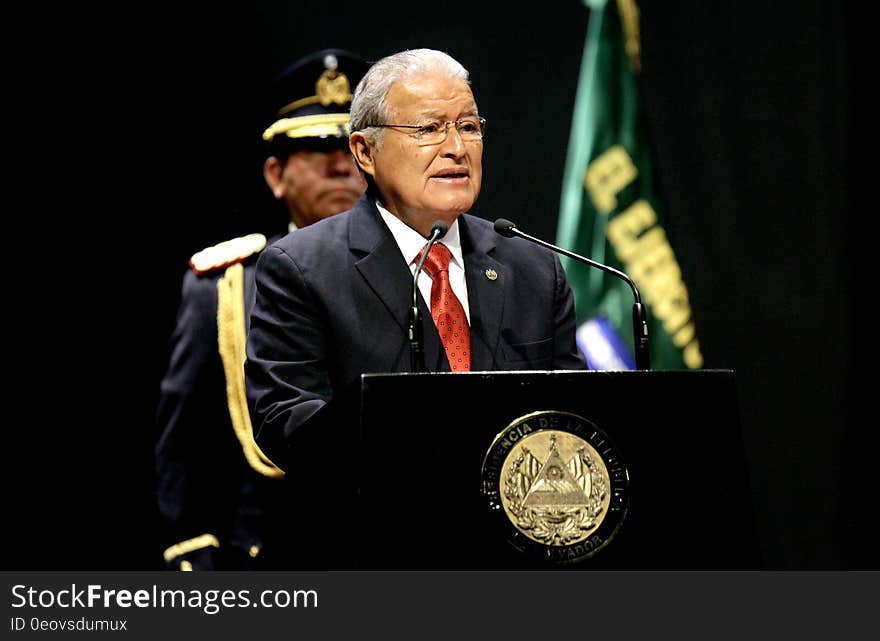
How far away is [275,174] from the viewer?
3234 mm

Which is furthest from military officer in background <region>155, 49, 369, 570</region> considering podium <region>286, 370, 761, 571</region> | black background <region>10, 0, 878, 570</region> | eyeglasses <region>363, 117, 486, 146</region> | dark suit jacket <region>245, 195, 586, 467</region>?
podium <region>286, 370, 761, 571</region>

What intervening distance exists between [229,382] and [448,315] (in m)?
1.05

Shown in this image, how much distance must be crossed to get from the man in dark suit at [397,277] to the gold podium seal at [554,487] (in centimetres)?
43

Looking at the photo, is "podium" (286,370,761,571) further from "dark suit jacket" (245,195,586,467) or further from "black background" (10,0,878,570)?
"black background" (10,0,878,570)

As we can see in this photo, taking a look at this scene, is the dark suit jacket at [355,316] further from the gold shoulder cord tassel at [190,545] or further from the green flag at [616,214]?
the green flag at [616,214]

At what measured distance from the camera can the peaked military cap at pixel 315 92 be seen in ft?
10.7

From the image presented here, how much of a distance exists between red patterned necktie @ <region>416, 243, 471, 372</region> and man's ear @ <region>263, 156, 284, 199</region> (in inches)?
45.4

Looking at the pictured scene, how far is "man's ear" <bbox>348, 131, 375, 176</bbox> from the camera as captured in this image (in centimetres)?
224

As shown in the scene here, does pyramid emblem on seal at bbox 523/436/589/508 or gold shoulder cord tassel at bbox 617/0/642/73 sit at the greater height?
gold shoulder cord tassel at bbox 617/0/642/73

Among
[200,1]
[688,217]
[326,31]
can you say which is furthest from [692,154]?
[200,1]

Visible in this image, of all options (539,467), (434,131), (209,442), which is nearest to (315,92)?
(209,442)

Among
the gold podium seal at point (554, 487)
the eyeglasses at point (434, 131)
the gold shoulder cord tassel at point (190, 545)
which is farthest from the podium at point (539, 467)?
the gold shoulder cord tassel at point (190, 545)

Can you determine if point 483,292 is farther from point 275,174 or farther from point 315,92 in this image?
point 315,92

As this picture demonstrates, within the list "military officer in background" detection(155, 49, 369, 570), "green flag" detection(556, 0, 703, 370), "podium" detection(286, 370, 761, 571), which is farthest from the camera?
"green flag" detection(556, 0, 703, 370)
